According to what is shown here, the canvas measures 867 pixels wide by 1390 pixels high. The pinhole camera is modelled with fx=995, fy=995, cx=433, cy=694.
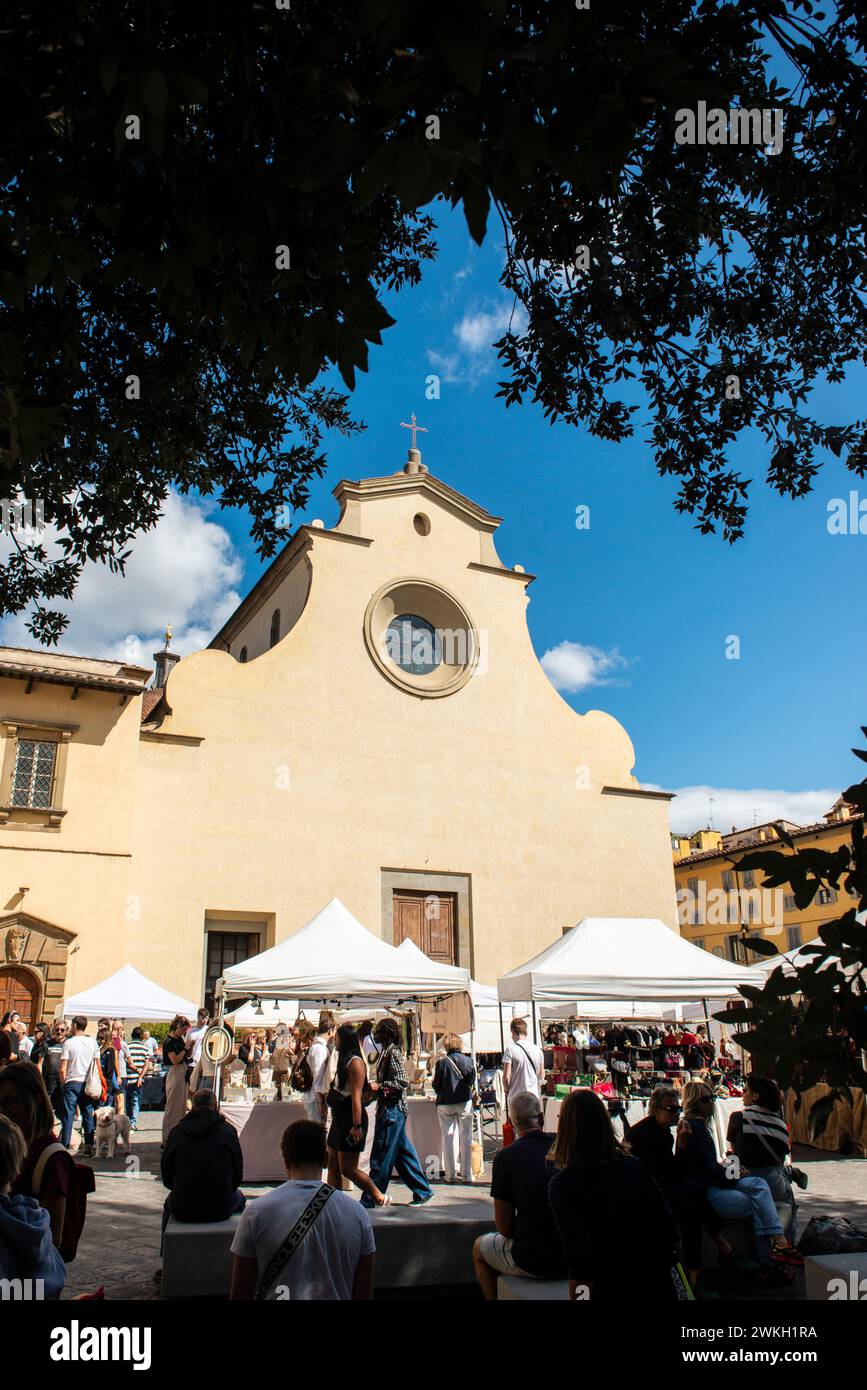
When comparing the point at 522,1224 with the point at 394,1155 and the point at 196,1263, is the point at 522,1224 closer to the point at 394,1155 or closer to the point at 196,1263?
the point at 196,1263

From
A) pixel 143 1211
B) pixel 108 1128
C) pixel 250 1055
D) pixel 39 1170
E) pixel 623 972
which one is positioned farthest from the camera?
pixel 250 1055

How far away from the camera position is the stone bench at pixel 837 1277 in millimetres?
3807

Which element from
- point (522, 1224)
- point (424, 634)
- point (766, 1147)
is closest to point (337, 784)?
point (424, 634)

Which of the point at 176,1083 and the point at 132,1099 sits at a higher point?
the point at 176,1083

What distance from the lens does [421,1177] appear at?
A: 987 cm

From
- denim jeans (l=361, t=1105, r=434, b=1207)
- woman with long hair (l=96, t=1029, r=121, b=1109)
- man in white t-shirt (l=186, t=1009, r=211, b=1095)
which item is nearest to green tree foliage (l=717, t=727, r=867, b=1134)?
denim jeans (l=361, t=1105, r=434, b=1207)

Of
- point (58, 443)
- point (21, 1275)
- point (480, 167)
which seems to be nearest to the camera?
point (480, 167)

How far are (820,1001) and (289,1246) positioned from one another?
2511 millimetres

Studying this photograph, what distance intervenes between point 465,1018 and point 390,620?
43.4 ft

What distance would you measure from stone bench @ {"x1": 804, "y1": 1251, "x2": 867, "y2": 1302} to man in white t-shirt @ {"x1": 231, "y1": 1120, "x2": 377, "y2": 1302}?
1715 millimetres

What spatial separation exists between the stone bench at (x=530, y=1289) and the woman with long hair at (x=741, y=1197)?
2571mm
